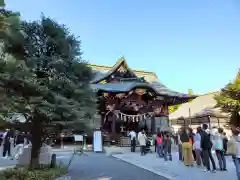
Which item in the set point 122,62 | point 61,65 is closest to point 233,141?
point 61,65

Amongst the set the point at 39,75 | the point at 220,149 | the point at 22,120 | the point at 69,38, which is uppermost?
the point at 69,38

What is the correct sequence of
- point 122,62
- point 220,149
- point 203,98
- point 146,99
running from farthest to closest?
point 203,98, point 122,62, point 146,99, point 220,149

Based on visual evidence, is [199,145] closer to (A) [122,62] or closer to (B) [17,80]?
(B) [17,80]

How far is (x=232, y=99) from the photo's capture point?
16844 mm

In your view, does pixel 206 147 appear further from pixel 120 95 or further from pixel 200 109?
pixel 200 109

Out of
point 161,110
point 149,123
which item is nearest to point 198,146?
point 161,110

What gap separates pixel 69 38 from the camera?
760cm

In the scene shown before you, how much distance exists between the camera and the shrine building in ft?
55.7

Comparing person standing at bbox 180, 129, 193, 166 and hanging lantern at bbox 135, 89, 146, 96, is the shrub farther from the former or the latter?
hanging lantern at bbox 135, 89, 146, 96

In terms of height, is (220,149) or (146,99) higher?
(146,99)

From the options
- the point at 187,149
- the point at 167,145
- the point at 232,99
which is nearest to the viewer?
the point at 187,149

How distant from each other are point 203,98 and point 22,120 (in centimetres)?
2909

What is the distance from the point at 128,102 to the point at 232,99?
8.30m

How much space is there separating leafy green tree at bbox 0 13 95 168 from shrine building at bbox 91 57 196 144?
8.09 m
